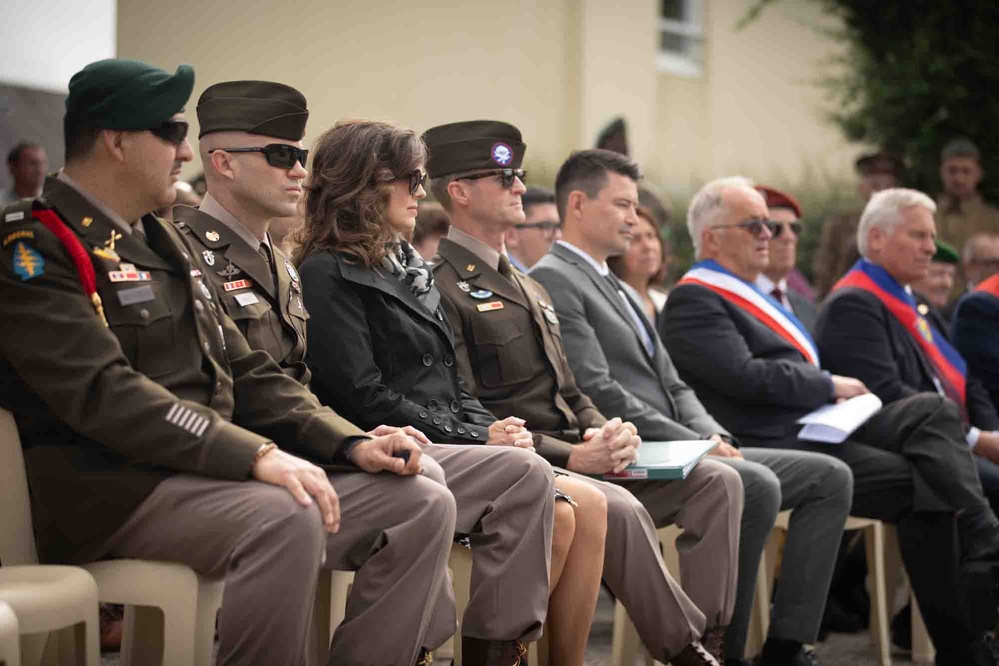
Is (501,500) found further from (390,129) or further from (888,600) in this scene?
(888,600)

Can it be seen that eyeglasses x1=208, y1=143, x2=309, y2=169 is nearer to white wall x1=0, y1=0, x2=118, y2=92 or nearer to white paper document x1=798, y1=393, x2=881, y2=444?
white wall x1=0, y1=0, x2=118, y2=92

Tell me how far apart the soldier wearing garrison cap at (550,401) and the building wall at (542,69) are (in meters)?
2.77

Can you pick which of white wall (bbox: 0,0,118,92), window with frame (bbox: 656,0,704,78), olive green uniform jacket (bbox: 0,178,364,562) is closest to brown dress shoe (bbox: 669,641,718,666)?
olive green uniform jacket (bbox: 0,178,364,562)

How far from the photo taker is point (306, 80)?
882cm

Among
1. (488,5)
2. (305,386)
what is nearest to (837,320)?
(305,386)

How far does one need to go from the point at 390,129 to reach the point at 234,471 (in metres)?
1.36

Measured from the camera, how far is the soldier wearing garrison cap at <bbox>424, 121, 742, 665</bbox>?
3906 millimetres

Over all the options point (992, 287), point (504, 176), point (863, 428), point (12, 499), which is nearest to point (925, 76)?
point (992, 287)

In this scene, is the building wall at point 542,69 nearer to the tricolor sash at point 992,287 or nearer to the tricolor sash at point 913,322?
the tricolor sash at point 913,322

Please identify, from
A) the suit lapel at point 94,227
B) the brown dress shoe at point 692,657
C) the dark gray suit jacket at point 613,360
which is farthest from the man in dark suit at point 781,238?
the suit lapel at point 94,227

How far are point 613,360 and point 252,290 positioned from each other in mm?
1785

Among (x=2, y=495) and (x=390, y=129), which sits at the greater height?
(x=390, y=129)

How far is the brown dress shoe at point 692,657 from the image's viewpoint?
389cm

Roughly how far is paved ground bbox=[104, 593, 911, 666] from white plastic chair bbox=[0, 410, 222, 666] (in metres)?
2.12
